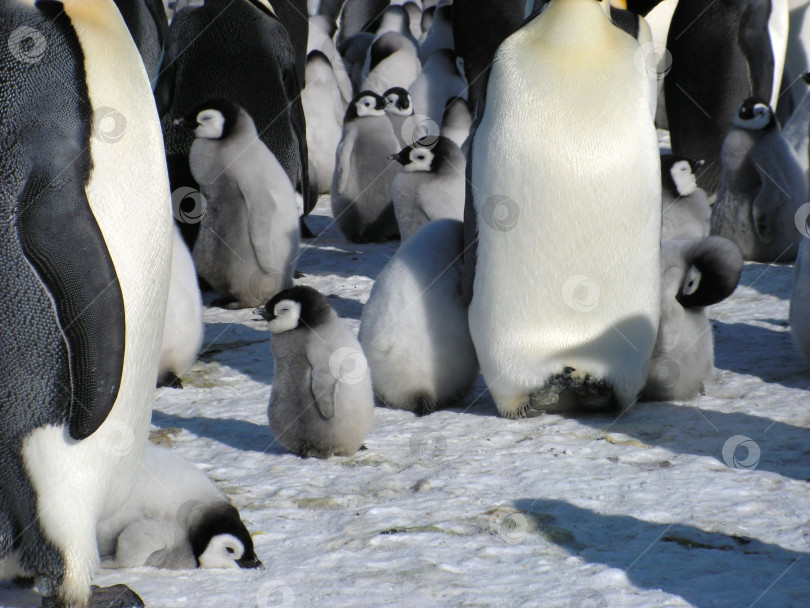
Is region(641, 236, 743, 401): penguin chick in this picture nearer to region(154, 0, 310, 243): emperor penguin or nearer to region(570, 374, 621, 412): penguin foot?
region(570, 374, 621, 412): penguin foot

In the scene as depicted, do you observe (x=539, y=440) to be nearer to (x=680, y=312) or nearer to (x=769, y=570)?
(x=680, y=312)

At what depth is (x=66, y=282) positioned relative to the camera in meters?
A: 2.21

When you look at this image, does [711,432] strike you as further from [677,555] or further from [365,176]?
[365,176]

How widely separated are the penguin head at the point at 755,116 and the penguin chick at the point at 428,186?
1.60 m

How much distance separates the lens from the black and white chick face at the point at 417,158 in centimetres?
498

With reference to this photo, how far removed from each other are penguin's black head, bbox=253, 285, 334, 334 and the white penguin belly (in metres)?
0.59

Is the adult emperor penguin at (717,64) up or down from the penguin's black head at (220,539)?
up

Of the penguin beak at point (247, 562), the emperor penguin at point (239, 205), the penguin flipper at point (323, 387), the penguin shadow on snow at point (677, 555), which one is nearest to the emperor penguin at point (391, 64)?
the emperor penguin at point (239, 205)

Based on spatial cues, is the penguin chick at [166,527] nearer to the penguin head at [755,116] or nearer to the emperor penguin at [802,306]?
the emperor penguin at [802,306]

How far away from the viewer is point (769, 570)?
2.42 meters

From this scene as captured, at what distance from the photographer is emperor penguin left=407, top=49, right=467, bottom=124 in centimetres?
923

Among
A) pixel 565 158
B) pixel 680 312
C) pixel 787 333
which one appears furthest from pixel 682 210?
pixel 565 158

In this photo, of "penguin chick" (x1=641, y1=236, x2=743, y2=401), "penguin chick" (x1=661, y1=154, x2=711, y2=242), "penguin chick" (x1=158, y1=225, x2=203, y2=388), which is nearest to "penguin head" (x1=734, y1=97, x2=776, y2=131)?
"penguin chick" (x1=661, y1=154, x2=711, y2=242)

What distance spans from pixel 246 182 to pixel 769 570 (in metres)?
3.03
